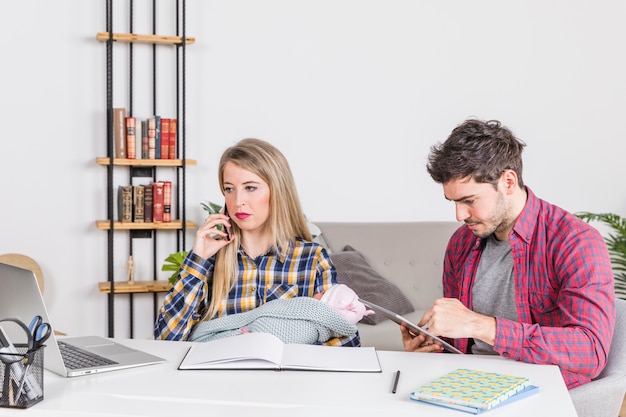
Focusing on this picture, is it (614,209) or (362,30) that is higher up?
(362,30)

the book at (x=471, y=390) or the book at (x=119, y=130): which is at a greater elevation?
the book at (x=119, y=130)

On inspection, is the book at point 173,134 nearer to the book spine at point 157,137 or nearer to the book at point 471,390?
the book spine at point 157,137

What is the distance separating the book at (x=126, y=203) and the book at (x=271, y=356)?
7.48 ft

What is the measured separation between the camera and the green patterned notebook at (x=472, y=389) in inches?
52.0

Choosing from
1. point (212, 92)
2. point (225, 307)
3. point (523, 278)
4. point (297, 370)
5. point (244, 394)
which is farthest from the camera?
point (212, 92)

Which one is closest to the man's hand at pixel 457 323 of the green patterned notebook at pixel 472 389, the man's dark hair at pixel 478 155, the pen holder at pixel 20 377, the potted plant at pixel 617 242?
the green patterned notebook at pixel 472 389

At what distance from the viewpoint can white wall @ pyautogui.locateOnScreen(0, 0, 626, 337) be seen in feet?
13.0

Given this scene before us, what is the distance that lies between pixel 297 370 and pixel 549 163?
Answer: 10.3 feet

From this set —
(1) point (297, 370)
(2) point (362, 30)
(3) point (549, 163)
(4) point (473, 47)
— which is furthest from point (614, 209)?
(1) point (297, 370)

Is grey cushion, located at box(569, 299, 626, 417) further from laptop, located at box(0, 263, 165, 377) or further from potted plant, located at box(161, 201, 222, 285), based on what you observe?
potted plant, located at box(161, 201, 222, 285)

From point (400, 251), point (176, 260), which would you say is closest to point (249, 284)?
point (176, 260)

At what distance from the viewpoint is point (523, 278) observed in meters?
1.84

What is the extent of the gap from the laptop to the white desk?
0.07 feet

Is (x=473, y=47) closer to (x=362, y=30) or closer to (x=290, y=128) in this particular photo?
(x=362, y=30)
